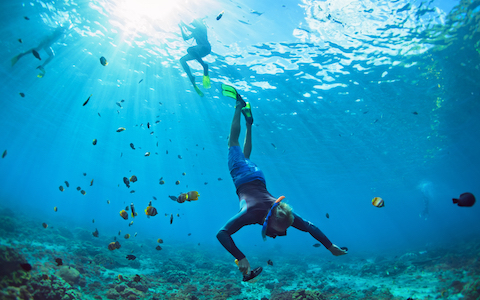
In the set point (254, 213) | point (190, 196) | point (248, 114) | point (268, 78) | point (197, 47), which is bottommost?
point (254, 213)

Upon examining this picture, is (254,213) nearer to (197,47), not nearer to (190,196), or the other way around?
(190,196)

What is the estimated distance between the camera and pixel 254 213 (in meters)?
3.90

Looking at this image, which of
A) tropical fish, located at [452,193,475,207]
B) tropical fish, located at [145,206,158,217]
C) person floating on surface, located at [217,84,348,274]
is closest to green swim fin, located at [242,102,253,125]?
person floating on surface, located at [217,84,348,274]

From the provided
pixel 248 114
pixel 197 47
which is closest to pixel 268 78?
pixel 197 47

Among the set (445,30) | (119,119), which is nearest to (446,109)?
(445,30)

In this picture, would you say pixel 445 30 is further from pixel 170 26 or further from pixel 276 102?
pixel 170 26

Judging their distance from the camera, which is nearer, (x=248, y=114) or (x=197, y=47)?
(x=248, y=114)

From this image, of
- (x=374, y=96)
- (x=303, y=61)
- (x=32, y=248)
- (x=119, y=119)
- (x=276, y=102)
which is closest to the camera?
(x=32, y=248)

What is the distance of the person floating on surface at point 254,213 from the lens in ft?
11.4

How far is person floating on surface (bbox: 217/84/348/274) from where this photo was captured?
3.48 m

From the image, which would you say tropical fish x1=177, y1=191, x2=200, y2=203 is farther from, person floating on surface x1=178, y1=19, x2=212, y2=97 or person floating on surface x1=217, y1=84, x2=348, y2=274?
person floating on surface x1=178, y1=19, x2=212, y2=97

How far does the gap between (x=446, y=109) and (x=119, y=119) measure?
116ft

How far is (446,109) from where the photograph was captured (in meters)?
19.1

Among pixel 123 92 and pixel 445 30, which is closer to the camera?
pixel 445 30
